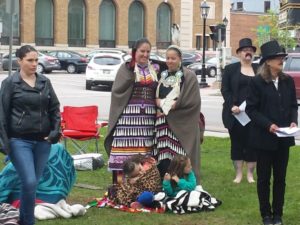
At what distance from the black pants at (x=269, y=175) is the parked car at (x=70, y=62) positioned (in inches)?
1684

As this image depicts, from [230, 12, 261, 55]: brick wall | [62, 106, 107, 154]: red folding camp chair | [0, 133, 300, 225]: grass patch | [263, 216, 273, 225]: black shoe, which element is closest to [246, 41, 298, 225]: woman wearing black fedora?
[263, 216, 273, 225]: black shoe

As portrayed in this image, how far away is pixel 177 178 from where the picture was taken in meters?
8.17

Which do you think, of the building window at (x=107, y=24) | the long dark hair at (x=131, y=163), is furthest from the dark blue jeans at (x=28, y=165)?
the building window at (x=107, y=24)

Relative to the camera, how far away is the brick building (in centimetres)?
5875

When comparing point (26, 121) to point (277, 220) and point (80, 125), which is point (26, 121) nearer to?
point (277, 220)

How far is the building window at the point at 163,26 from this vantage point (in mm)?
66250

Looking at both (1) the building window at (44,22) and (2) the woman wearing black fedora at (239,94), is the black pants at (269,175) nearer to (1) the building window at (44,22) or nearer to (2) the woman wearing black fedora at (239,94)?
(2) the woman wearing black fedora at (239,94)

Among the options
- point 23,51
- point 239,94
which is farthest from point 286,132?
point 239,94

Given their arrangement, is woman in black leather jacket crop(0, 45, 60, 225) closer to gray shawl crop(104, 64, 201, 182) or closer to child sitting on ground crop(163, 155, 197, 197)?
gray shawl crop(104, 64, 201, 182)

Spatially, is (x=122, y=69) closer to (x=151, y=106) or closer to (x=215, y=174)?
(x=151, y=106)

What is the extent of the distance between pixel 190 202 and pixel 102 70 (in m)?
24.1

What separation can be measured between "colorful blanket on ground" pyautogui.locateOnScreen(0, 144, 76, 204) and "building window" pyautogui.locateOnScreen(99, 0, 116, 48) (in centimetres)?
5570

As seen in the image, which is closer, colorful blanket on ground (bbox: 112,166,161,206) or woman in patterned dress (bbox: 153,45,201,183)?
colorful blanket on ground (bbox: 112,166,161,206)

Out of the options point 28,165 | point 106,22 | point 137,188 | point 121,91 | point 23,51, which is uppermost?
point 106,22
